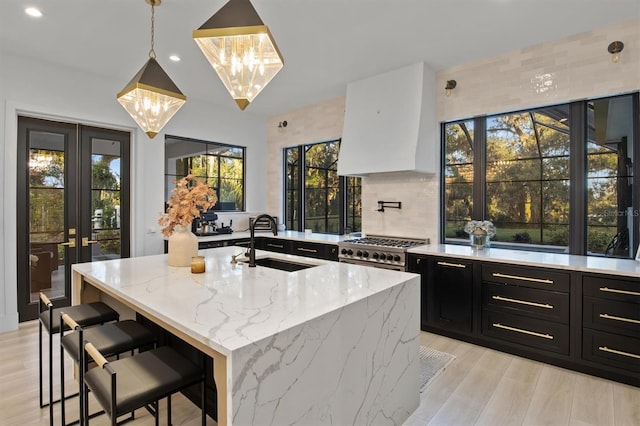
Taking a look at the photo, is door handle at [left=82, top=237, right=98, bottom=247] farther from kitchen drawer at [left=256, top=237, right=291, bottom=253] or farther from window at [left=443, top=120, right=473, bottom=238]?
window at [left=443, top=120, right=473, bottom=238]

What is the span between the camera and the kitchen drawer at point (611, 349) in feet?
8.43

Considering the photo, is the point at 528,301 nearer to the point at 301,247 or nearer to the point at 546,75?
the point at 546,75

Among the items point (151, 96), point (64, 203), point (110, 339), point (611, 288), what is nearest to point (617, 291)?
point (611, 288)

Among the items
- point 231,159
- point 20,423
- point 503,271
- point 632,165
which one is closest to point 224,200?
point 231,159

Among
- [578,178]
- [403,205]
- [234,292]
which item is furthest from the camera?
[403,205]

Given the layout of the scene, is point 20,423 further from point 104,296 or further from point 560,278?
point 560,278

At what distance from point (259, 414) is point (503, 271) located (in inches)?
107

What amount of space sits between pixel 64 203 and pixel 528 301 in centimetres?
510

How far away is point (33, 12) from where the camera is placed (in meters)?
2.88

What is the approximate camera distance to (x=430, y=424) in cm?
215

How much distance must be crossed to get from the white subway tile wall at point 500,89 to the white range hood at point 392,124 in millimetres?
315

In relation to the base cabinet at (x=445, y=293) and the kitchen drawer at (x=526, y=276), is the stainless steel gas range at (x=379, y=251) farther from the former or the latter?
the kitchen drawer at (x=526, y=276)

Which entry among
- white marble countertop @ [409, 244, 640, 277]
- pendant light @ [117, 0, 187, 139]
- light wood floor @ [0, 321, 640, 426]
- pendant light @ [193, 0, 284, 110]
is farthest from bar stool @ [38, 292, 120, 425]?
white marble countertop @ [409, 244, 640, 277]

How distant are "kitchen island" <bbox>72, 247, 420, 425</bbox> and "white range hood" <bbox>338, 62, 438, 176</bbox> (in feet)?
6.52
